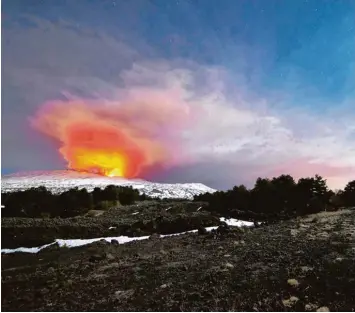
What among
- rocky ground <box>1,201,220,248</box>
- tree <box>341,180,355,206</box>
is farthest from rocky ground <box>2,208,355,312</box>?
tree <box>341,180,355,206</box>

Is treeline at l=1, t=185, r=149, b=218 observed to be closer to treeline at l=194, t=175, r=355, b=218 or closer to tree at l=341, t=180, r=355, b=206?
treeline at l=194, t=175, r=355, b=218

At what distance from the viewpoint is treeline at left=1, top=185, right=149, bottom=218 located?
7297mm

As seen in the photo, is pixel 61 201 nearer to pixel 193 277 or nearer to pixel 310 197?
pixel 193 277

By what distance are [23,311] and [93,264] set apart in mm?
1389

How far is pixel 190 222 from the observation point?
957 centimetres

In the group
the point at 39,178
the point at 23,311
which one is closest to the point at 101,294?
the point at 23,311

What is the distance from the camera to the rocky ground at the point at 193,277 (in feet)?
13.6

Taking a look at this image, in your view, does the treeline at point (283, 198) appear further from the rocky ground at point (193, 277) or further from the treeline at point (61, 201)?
the rocky ground at point (193, 277)

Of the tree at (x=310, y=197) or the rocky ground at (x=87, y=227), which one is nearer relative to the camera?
the rocky ground at (x=87, y=227)

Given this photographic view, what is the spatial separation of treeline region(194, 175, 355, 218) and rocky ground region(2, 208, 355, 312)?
14.2ft

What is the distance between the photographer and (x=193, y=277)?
479cm

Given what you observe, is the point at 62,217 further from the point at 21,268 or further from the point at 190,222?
the point at 21,268

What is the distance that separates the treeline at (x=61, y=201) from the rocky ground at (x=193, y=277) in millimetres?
1193

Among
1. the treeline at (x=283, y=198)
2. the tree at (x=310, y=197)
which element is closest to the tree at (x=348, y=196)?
the treeline at (x=283, y=198)
